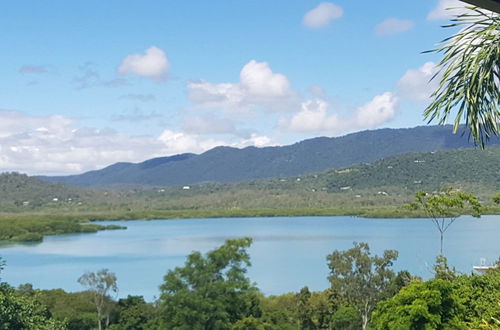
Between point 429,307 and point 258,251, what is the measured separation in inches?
1617

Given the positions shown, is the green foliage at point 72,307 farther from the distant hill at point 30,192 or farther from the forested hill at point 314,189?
the distant hill at point 30,192

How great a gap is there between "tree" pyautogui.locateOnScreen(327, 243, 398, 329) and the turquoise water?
5.67m

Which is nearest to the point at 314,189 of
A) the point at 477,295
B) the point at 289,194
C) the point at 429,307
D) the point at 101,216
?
the point at 289,194

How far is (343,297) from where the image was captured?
20.1 meters

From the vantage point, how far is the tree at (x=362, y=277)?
63.3 feet

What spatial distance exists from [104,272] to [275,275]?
14.6 m

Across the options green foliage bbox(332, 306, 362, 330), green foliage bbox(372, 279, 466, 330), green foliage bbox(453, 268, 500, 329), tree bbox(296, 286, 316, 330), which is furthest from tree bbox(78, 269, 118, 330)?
green foliage bbox(453, 268, 500, 329)

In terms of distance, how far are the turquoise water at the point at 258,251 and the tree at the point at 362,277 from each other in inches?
223

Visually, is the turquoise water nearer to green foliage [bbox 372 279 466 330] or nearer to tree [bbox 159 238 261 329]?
tree [bbox 159 238 261 329]

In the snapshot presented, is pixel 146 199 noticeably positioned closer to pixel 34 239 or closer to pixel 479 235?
pixel 34 239

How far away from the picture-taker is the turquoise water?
119 ft

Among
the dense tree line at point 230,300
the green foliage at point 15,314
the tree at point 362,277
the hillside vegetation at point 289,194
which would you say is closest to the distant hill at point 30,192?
the hillside vegetation at point 289,194

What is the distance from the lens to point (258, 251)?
49.2 metres

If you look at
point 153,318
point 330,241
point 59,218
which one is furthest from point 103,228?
point 153,318
